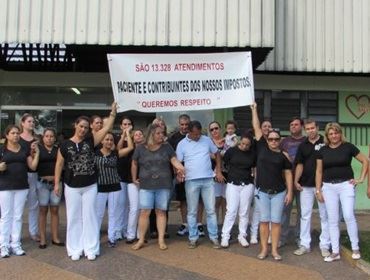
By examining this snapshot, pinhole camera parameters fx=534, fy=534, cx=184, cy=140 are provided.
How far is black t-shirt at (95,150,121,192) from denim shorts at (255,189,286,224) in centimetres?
204

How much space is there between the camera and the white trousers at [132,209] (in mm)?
7672

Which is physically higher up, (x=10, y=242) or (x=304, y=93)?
(x=304, y=93)

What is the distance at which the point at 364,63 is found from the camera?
11.4 m

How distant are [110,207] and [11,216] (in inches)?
52.2

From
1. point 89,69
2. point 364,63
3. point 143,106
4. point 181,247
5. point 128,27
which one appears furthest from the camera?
point 89,69

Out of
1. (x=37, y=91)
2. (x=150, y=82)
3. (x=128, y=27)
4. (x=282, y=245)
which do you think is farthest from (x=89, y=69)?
(x=282, y=245)

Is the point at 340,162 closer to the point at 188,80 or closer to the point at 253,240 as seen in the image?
the point at 253,240

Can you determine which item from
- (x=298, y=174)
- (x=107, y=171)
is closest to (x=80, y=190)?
(x=107, y=171)

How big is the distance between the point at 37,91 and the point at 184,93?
16.0ft

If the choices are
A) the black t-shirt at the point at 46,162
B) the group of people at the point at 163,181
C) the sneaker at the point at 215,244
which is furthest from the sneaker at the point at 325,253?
the black t-shirt at the point at 46,162

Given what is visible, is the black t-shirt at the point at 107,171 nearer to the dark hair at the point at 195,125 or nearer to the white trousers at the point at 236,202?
the dark hair at the point at 195,125

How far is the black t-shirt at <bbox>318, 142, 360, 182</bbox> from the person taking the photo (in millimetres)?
6906

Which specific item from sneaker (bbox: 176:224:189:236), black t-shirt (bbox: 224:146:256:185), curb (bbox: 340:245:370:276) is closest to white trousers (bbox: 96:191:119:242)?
sneaker (bbox: 176:224:189:236)

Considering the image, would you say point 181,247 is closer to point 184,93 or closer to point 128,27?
point 184,93
